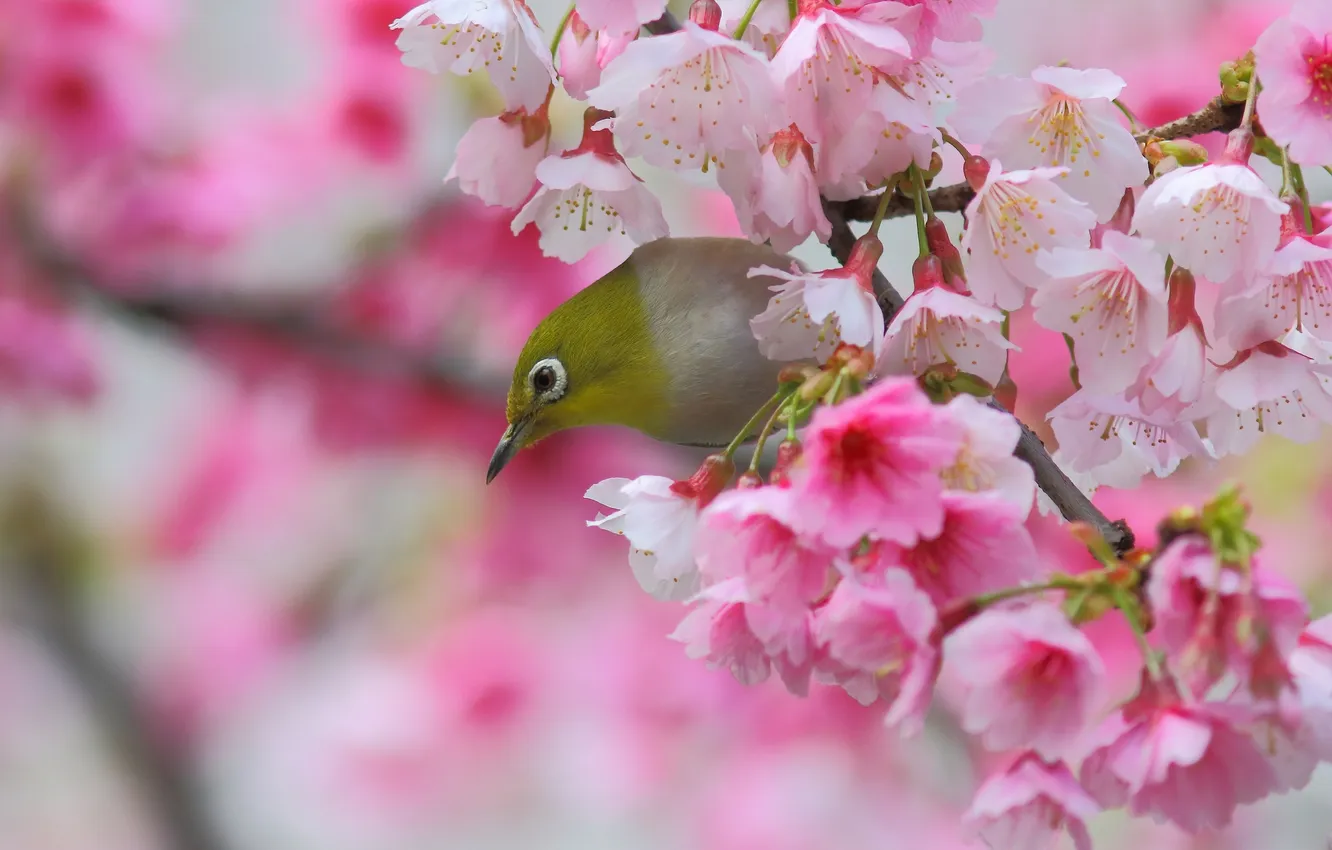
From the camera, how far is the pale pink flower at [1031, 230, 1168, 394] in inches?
12.5

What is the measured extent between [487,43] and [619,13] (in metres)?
0.05

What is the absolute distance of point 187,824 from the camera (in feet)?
4.27

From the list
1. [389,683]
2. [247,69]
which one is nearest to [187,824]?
[389,683]

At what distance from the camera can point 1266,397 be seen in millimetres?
323

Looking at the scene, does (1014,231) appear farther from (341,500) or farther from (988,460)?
(341,500)

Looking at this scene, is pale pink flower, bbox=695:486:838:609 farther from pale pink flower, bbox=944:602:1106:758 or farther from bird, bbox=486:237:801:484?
bird, bbox=486:237:801:484

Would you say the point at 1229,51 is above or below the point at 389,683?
above

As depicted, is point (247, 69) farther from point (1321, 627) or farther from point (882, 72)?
point (1321, 627)

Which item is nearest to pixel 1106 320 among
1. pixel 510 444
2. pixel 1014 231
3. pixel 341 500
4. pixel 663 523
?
pixel 1014 231

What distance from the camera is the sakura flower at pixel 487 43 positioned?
1.12 ft

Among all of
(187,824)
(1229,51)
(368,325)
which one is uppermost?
(1229,51)

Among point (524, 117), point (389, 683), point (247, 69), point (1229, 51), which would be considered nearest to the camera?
point (524, 117)

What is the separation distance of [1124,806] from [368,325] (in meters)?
0.91

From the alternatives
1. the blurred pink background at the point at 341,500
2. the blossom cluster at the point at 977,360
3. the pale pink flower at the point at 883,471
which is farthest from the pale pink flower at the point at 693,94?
the blurred pink background at the point at 341,500
